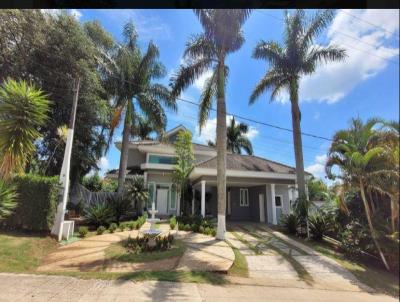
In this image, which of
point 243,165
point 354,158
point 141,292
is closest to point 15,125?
point 141,292

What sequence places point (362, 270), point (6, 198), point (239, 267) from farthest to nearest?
point (6, 198)
point (362, 270)
point (239, 267)

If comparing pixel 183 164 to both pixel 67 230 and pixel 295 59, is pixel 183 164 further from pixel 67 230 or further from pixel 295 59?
pixel 295 59

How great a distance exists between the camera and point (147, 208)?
21359mm

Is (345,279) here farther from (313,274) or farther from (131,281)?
(131,281)

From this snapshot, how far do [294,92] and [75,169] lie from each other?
16.8m

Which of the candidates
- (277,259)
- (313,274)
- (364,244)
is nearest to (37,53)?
(277,259)

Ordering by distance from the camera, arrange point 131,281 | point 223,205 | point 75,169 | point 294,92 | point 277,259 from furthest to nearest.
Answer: point 75,169, point 294,92, point 223,205, point 277,259, point 131,281

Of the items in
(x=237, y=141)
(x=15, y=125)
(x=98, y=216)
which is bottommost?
(x=98, y=216)

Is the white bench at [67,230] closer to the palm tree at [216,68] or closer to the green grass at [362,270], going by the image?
the palm tree at [216,68]

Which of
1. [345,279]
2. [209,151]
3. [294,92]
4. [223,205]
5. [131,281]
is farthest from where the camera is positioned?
[209,151]

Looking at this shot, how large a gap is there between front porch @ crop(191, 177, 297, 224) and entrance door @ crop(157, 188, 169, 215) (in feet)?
7.48

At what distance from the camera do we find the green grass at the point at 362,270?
6845 mm

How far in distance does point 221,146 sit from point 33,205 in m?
8.53

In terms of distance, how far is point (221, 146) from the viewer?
13227 mm
